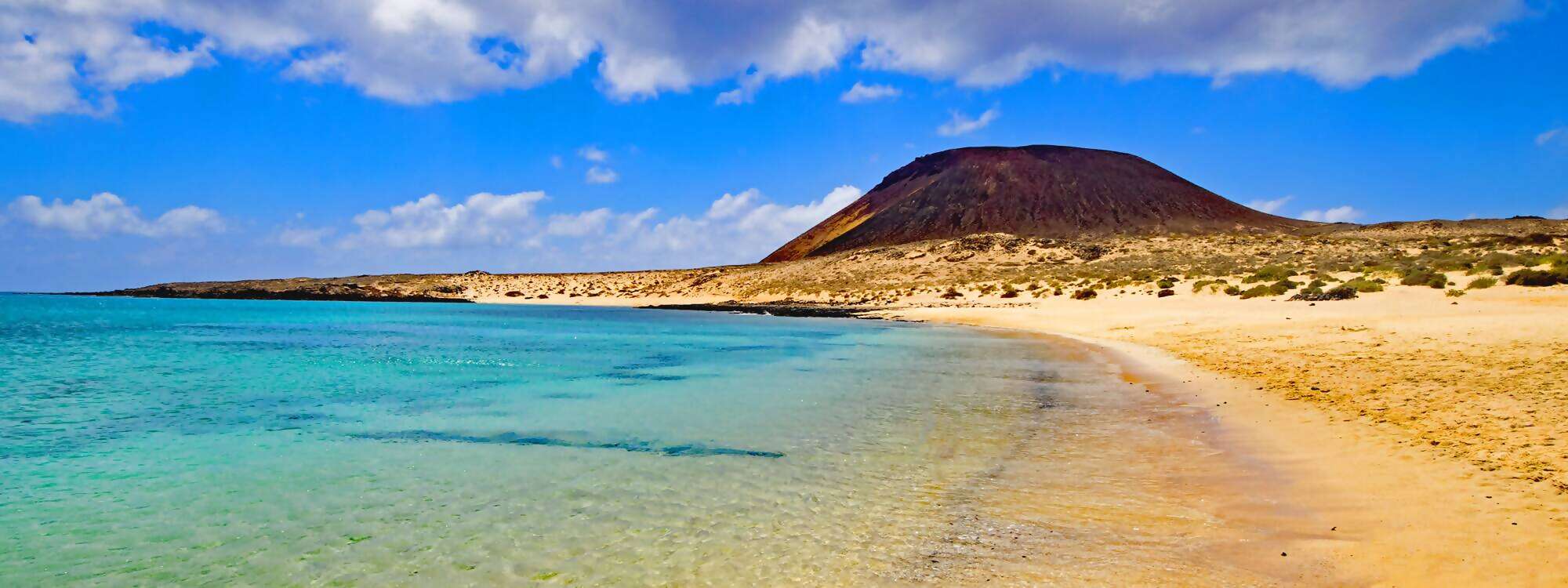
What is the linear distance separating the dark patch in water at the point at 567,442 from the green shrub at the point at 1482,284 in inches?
1251

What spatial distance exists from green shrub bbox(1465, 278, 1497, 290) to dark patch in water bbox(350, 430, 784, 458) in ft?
104

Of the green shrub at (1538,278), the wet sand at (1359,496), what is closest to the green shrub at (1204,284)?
the green shrub at (1538,278)

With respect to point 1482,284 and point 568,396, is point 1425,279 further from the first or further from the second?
point 568,396

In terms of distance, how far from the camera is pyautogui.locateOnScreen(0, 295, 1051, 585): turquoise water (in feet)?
18.0

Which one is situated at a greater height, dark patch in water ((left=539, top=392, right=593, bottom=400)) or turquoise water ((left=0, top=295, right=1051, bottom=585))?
turquoise water ((left=0, top=295, right=1051, bottom=585))

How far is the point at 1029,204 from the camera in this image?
13275 cm

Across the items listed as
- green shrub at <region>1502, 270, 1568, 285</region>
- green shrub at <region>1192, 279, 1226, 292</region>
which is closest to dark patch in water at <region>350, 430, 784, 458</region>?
green shrub at <region>1502, 270, 1568, 285</region>

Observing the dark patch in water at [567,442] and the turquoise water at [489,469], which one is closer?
the turquoise water at [489,469]

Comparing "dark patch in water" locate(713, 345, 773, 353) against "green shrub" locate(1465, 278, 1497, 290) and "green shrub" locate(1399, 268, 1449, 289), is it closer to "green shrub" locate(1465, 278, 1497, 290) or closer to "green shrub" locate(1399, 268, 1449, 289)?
"green shrub" locate(1465, 278, 1497, 290)

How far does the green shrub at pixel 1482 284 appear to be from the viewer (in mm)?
27844

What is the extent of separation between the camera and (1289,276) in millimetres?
40156

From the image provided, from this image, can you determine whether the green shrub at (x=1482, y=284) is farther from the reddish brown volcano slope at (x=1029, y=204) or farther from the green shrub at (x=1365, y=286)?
the reddish brown volcano slope at (x=1029, y=204)

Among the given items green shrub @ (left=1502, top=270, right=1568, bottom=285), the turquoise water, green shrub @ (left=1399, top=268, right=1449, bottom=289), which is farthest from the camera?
green shrub @ (left=1399, top=268, right=1449, bottom=289)

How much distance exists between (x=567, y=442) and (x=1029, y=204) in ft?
435
